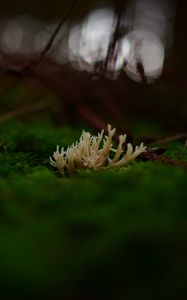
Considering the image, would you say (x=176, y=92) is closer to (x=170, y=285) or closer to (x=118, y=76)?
(x=118, y=76)

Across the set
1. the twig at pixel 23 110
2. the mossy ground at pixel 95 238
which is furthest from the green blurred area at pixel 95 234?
the twig at pixel 23 110

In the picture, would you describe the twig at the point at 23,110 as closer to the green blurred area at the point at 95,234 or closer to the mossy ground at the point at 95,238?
the green blurred area at the point at 95,234

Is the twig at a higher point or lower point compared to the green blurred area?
higher

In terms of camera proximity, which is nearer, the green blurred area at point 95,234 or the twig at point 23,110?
the green blurred area at point 95,234

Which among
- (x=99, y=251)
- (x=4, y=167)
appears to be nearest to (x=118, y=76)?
(x=4, y=167)

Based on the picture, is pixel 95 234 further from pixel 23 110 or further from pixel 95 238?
pixel 23 110

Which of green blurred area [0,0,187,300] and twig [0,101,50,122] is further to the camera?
twig [0,101,50,122]

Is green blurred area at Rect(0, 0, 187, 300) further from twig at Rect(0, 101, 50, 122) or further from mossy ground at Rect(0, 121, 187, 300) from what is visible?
twig at Rect(0, 101, 50, 122)

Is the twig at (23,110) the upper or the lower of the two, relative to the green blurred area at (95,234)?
upper

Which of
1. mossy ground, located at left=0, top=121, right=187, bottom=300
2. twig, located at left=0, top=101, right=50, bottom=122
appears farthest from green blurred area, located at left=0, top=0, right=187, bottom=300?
twig, located at left=0, top=101, right=50, bottom=122
